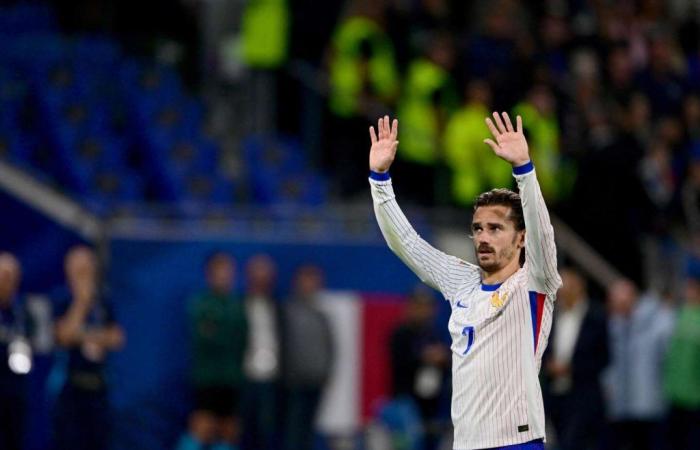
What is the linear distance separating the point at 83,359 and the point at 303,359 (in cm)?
274

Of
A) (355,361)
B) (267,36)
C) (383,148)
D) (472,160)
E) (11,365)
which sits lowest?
(383,148)

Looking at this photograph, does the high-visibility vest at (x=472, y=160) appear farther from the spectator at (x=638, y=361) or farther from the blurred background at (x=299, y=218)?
the spectator at (x=638, y=361)

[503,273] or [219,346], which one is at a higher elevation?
[219,346]

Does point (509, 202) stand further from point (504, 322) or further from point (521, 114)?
point (521, 114)

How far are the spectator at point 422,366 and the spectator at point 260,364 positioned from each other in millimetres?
1087

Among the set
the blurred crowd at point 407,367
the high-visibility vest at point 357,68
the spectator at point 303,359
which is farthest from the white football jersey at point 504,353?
the high-visibility vest at point 357,68

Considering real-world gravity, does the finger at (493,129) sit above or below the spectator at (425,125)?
below

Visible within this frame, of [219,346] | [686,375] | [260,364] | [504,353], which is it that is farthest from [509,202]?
[686,375]

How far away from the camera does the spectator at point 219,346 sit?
13.1 meters

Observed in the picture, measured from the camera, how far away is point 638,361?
1410 centimetres

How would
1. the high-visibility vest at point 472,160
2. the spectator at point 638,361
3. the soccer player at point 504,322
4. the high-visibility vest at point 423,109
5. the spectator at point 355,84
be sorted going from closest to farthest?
the soccer player at point 504,322
the spectator at point 638,361
the high-visibility vest at point 472,160
the high-visibility vest at point 423,109
the spectator at point 355,84

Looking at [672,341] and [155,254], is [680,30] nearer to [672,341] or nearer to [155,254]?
[672,341]

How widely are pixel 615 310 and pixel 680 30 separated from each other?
712 centimetres

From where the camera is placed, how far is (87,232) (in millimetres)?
13312
